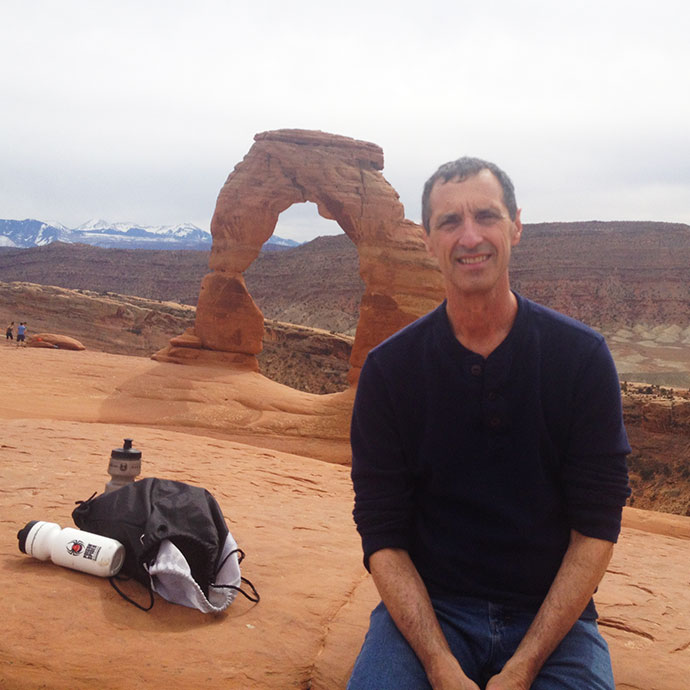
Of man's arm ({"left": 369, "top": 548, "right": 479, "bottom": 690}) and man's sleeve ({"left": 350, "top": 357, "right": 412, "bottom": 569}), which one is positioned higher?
man's sleeve ({"left": 350, "top": 357, "right": 412, "bottom": 569})

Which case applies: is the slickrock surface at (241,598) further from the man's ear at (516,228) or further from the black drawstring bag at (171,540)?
the man's ear at (516,228)

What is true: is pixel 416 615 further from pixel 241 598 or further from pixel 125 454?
pixel 125 454

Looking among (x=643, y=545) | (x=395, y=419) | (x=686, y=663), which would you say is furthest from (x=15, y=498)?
(x=643, y=545)

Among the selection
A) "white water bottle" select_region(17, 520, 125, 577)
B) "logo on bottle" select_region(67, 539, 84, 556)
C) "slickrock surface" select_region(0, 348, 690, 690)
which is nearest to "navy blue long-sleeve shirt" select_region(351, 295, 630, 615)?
"slickrock surface" select_region(0, 348, 690, 690)

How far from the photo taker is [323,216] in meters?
16.8

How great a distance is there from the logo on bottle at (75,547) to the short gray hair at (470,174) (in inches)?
93.3

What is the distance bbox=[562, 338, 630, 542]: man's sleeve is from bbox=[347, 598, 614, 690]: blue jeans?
39 centimetres

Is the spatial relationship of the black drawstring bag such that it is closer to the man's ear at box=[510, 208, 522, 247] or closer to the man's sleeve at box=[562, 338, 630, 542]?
the man's sleeve at box=[562, 338, 630, 542]

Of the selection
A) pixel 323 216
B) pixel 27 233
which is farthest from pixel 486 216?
pixel 27 233

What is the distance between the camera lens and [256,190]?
16.5 meters

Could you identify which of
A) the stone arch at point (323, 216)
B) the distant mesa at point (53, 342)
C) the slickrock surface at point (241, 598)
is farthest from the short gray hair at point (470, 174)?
the distant mesa at point (53, 342)

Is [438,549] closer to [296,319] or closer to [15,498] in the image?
[15,498]

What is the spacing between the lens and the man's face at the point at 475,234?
2482 mm

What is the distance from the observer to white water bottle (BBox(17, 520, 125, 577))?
3.32 meters
